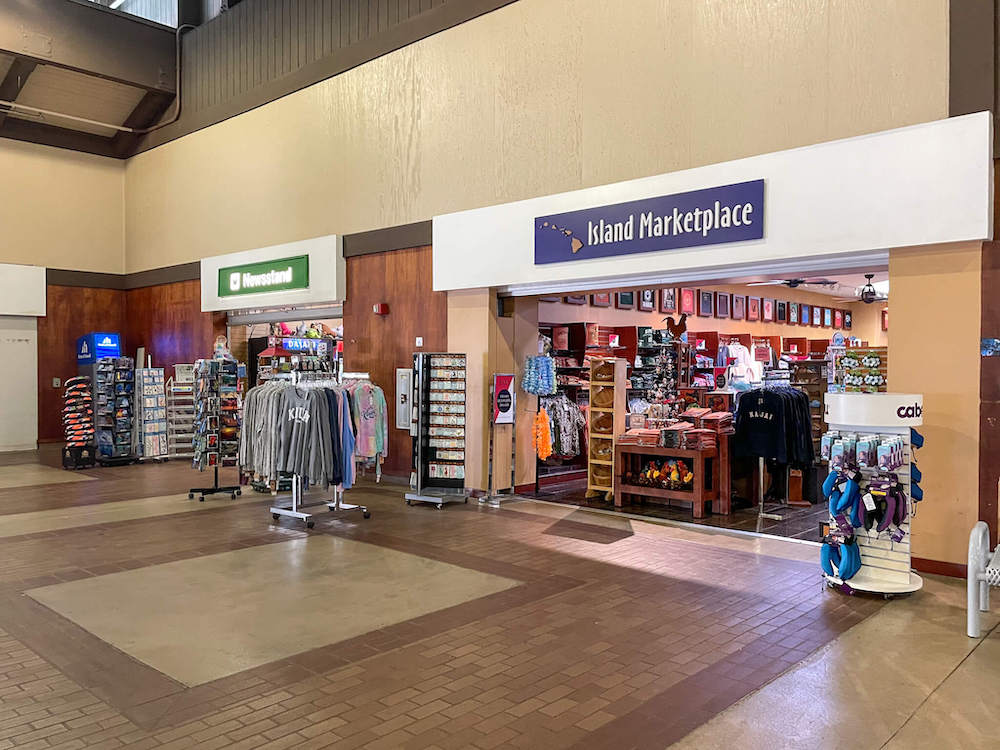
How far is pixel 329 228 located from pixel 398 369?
2.61 meters

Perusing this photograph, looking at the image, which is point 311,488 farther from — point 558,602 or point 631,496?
point 558,602

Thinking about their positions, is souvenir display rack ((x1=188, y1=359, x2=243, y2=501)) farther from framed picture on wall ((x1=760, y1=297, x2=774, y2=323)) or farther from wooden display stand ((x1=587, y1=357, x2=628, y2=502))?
framed picture on wall ((x1=760, y1=297, x2=774, y2=323))

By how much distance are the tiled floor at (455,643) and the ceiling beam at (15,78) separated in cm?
972

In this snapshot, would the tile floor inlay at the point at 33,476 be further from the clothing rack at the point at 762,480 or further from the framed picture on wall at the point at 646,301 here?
the clothing rack at the point at 762,480

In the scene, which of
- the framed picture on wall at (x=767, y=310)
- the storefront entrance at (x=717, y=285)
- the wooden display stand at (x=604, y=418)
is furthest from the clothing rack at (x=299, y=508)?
the framed picture on wall at (x=767, y=310)

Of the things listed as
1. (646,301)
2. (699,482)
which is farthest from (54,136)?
(699,482)

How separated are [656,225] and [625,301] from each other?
186 inches

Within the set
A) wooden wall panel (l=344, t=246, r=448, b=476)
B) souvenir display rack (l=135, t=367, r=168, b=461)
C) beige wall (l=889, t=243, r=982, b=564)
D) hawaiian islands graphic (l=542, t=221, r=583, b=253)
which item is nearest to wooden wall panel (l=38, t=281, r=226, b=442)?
souvenir display rack (l=135, t=367, r=168, b=461)

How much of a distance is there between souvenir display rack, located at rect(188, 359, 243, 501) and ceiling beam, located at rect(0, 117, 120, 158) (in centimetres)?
890

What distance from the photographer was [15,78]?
13.5m

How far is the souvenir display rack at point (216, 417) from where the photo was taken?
9.37 meters

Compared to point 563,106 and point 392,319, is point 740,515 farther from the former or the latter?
point 392,319

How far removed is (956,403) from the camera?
582cm

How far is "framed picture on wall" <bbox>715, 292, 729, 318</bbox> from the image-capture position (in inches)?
546
